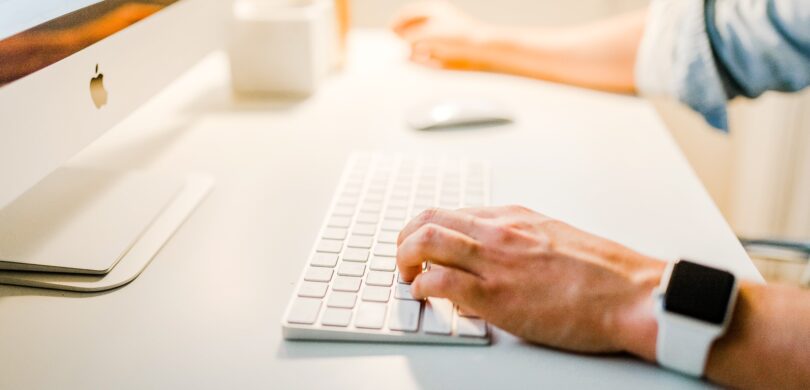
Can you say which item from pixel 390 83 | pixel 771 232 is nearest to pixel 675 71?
pixel 390 83

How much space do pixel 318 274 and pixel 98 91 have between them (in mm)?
223

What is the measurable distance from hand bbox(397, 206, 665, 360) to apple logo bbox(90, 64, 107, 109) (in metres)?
0.26

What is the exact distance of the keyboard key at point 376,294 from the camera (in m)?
0.46

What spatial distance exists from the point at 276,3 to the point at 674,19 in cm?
54

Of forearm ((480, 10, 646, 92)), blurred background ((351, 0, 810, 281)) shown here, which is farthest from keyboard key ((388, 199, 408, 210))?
blurred background ((351, 0, 810, 281))

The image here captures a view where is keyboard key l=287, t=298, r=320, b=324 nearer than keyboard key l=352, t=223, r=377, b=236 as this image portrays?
Yes

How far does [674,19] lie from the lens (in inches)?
32.8

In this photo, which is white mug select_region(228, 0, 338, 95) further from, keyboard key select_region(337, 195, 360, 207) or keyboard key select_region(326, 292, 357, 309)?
keyboard key select_region(326, 292, 357, 309)

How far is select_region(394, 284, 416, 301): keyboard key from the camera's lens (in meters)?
0.46

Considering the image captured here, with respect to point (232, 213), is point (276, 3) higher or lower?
Result: higher

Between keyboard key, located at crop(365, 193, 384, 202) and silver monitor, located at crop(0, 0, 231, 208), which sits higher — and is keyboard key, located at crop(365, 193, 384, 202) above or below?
below

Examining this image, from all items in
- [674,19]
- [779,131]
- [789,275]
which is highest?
[674,19]

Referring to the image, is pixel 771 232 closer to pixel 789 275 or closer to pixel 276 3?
pixel 789 275

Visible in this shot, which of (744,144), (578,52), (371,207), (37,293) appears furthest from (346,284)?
(744,144)
